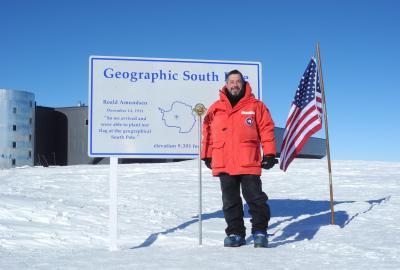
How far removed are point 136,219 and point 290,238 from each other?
7.88 ft

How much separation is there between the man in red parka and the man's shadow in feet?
1.35

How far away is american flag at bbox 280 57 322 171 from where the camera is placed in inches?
→ 257

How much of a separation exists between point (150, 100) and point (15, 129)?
3750cm

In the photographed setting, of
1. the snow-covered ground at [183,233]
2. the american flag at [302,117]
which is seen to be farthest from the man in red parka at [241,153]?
the american flag at [302,117]

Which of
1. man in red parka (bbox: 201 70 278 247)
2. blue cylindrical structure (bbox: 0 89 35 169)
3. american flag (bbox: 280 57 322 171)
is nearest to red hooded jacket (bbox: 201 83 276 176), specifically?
man in red parka (bbox: 201 70 278 247)

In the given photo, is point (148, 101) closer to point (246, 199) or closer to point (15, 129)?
point (246, 199)

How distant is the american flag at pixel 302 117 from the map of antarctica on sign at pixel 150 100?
754 millimetres

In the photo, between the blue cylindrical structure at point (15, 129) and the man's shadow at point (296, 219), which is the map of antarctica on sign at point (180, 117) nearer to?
the man's shadow at point (296, 219)

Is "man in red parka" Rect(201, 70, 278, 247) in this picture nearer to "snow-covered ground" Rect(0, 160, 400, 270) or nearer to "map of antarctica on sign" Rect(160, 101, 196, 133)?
"snow-covered ground" Rect(0, 160, 400, 270)

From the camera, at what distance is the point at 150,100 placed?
5926 millimetres

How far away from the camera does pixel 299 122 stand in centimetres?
661

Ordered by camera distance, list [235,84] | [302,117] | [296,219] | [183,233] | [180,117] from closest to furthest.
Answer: [235,84] < [180,117] < [183,233] < [302,117] < [296,219]

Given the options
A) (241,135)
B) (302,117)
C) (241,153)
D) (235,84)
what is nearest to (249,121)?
(241,135)

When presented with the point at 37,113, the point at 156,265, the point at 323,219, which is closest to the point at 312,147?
the point at 37,113
